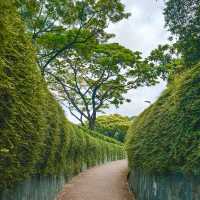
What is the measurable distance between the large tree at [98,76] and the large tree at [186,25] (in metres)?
11.6

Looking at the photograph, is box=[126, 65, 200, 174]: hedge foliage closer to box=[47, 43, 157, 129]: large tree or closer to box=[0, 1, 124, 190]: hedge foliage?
box=[0, 1, 124, 190]: hedge foliage

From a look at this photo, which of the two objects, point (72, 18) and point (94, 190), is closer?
point (94, 190)

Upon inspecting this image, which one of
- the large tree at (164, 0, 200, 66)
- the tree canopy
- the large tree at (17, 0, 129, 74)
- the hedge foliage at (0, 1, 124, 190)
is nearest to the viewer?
the hedge foliage at (0, 1, 124, 190)

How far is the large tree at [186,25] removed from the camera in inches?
645

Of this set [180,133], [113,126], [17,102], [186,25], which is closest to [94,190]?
[186,25]

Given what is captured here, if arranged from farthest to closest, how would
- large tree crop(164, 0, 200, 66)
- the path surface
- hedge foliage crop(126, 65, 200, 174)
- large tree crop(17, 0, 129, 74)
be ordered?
large tree crop(17, 0, 129, 74)
large tree crop(164, 0, 200, 66)
the path surface
hedge foliage crop(126, 65, 200, 174)

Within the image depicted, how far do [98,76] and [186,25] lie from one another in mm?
19666

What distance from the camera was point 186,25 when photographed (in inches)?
667

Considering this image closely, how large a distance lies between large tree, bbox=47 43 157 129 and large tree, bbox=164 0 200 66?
11570 millimetres

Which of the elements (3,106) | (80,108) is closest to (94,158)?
(80,108)

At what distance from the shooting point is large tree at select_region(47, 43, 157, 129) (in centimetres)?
3206

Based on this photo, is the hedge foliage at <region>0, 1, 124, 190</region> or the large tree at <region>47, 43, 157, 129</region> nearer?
the hedge foliage at <region>0, 1, 124, 190</region>

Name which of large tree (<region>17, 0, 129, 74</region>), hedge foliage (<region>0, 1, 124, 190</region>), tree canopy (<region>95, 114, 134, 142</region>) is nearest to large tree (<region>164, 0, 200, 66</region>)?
large tree (<region>17, 0, 129, 74</region>)

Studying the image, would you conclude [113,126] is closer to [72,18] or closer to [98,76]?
[98,76]
